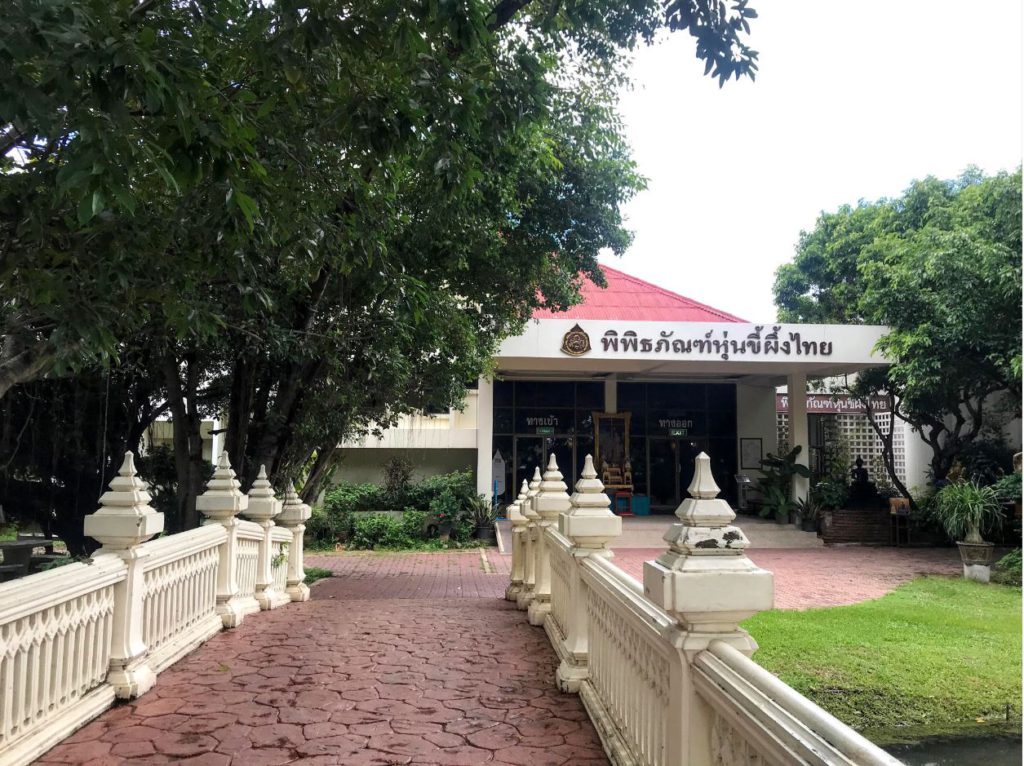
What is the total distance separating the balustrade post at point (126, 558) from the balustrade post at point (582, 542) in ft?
8.28

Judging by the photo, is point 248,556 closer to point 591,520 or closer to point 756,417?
point 591,520

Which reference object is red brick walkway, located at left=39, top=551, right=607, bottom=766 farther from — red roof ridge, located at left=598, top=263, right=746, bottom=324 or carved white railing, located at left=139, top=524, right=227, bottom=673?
red roof ridge, located at left=598, top=263, right=746, bottom=324

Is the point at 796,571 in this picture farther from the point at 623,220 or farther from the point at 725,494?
the point at 725,494

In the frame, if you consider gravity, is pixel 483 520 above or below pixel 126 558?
below

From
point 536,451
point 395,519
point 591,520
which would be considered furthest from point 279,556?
point 536,451

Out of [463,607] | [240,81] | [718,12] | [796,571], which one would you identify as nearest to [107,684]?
[240,81]

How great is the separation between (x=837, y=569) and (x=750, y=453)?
8304mm

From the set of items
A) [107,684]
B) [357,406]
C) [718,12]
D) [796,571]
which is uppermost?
[718,12]

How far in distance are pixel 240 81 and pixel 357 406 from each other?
6030 mm

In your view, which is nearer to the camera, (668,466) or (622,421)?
(622,421)

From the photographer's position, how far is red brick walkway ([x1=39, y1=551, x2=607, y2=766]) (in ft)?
12.2

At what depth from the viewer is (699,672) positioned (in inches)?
95.2

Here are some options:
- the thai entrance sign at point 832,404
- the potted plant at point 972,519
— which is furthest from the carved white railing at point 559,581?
the thai entrance sign at point 832,404

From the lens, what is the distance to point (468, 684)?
4941 millimetres
